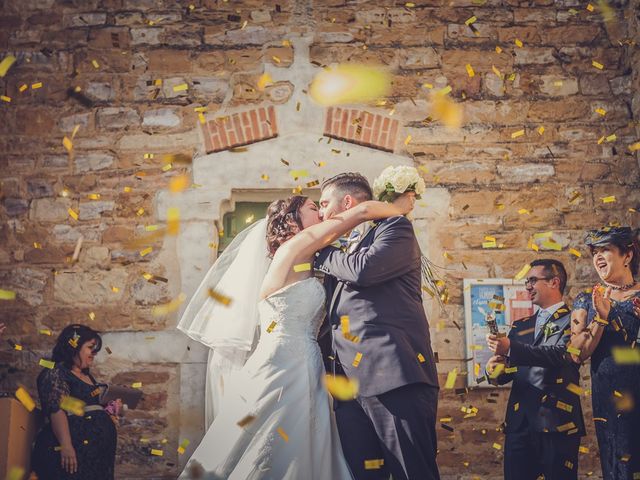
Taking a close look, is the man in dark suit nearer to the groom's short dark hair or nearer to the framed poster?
the framed poster

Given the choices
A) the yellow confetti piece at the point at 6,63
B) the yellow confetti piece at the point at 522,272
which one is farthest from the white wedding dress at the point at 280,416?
the yellow confetti piece at the point at 6,63

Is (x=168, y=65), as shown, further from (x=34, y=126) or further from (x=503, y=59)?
(x=503, y=59)

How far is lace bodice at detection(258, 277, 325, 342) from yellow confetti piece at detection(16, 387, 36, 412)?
6.90 feet

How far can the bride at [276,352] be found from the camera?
3.10m

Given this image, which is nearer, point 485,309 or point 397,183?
point 397,183

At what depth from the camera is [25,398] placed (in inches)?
183

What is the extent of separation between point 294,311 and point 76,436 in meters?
1.88

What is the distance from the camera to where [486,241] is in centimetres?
494

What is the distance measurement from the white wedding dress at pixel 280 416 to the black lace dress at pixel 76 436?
131cm

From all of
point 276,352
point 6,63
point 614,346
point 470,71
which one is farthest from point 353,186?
point 6,63

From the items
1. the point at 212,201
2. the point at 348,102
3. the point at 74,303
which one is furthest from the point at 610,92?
the point at 74,303

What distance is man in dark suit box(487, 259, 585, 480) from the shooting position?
11.8 ft

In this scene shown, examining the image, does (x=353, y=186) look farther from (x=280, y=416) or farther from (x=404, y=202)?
(x=280, y=416)

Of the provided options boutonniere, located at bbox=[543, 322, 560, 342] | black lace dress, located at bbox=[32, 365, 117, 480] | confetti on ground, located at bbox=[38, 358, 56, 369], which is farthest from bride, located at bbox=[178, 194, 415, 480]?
confetti on ground, located at bbox=[38, 358, 56, 369]
